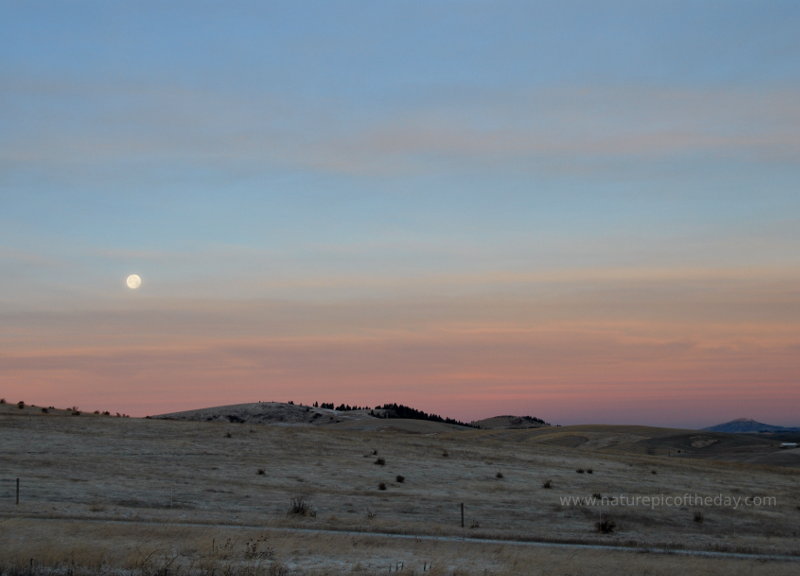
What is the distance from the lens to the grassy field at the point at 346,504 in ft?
89.0

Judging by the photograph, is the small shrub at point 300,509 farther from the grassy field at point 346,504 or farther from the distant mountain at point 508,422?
the distant mountain at point 508,422

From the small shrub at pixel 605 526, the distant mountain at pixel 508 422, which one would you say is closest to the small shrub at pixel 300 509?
the small shrub at pixel 605 526

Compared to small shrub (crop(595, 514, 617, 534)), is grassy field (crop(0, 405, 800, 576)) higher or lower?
higher

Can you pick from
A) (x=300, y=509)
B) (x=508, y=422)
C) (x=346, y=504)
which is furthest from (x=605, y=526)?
(x=508, y=422)

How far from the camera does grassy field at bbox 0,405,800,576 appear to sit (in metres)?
27.1

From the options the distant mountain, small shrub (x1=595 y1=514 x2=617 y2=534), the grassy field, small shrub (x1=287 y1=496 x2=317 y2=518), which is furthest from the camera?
the distant mountain

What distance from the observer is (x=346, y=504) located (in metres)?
41.8

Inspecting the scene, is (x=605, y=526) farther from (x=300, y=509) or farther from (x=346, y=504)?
(x=300, y=509)

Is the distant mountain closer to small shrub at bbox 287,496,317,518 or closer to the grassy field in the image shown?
the grassy field

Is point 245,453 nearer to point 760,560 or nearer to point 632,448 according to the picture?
point 760,560

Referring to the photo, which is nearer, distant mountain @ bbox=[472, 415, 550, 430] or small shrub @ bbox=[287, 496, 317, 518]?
small shrub @ bbox=[287, 496, 317, 518]

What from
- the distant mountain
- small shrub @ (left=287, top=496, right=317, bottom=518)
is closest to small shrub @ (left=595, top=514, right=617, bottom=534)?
small shrub @ (left=287, top=496, right=317, bottom=518)

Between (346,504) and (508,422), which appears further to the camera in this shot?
(508,422)

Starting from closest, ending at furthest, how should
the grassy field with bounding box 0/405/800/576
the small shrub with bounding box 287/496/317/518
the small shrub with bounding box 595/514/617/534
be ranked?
1. the grassy field with bounding box 0/405/800/576
2. the small shrub with bounding box 287/496/317/518
3. the small shrub with bounding box 595/514/617/534
